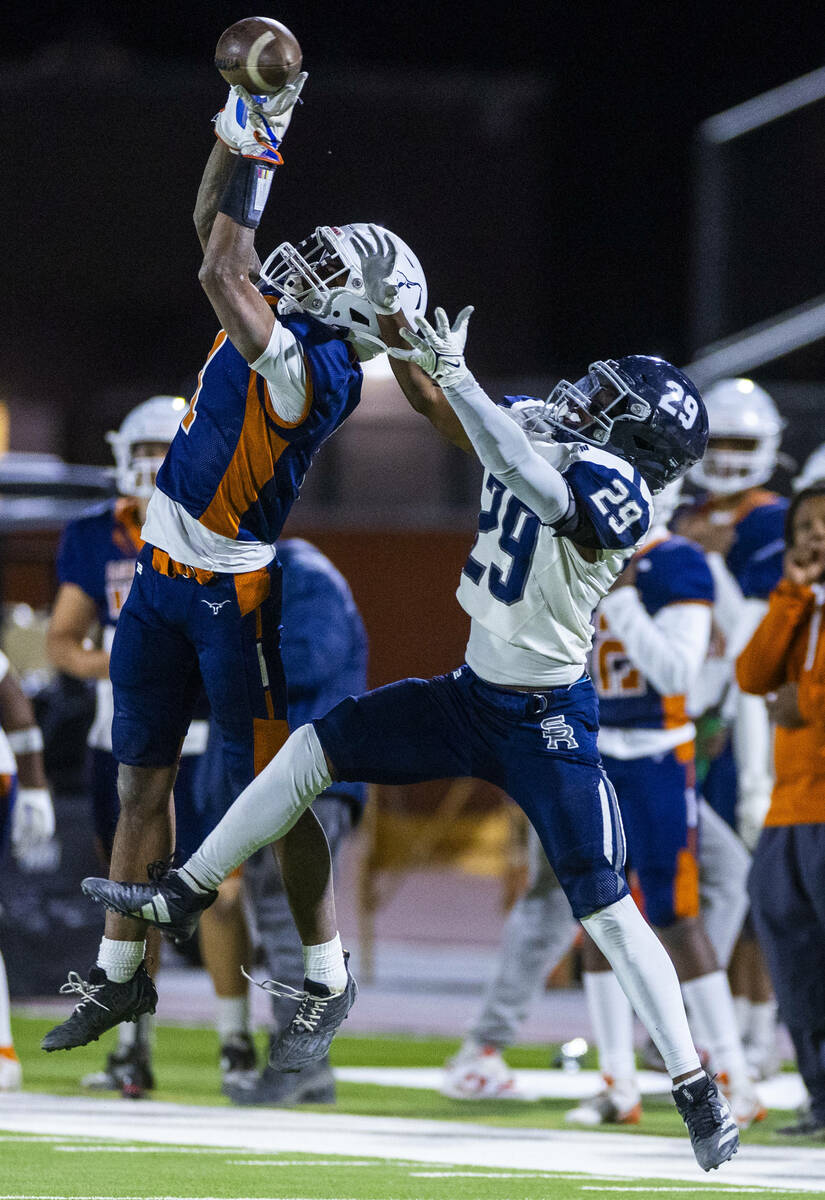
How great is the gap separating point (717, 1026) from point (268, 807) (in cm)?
215

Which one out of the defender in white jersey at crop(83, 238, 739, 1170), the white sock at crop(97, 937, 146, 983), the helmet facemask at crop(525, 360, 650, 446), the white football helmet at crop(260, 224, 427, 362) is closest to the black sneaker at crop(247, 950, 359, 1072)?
the defender in white jersey at crop(83, 238, 739, 1170)

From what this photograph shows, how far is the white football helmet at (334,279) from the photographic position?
434cm

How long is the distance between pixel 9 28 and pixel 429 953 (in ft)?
33.0

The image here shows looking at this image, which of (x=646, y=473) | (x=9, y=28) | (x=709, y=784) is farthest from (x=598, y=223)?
(x=646, y=473)

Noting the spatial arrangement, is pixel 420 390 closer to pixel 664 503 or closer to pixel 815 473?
pixel 664 503

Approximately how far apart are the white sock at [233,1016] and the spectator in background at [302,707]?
0.53 feet

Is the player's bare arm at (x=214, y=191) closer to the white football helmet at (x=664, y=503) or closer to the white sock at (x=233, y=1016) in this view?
the white football helmet at (x=664, y=503)

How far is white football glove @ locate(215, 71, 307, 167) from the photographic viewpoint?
422 centimetres

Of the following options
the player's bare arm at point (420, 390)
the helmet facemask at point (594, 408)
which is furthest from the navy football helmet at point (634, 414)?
the player's bare arm at point (420, 390)

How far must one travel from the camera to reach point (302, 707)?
628 centimetres

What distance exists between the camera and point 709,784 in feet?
23.0

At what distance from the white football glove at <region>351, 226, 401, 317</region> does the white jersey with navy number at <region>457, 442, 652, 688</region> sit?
51 centimetres

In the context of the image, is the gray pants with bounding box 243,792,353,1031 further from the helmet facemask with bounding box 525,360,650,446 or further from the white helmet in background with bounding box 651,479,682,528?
the helmet facemask with bounding box 525,360,650,446

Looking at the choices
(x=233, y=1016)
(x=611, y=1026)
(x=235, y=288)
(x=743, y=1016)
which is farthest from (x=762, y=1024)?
(x=235, y=288)
